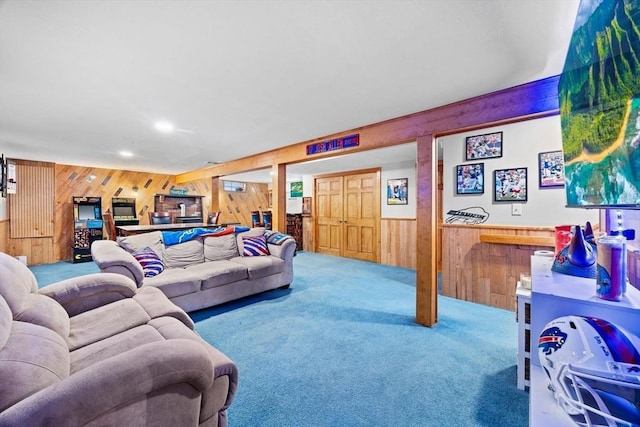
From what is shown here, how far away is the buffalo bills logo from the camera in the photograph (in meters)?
0.83

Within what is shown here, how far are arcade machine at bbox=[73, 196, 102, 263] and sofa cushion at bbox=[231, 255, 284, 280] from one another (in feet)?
14.8

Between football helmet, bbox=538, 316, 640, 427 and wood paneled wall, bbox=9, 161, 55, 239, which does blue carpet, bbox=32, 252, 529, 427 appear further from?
wood paneled wall, bbox=9, 161, 55, 239

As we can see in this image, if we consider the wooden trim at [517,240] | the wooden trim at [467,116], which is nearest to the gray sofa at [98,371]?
the wooden trim at [467,116]

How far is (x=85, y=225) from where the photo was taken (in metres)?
6.09

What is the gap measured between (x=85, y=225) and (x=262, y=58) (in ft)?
21.8

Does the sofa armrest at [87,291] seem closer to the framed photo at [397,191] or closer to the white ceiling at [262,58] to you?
the white ceiling at [262,58]

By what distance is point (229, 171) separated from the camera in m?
5.61

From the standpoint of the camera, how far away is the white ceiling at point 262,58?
138 cm

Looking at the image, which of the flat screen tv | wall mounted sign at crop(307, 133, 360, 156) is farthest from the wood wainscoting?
the flat screen tv

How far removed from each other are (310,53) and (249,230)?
297 cm

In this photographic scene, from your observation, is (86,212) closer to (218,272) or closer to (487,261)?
(218,272)

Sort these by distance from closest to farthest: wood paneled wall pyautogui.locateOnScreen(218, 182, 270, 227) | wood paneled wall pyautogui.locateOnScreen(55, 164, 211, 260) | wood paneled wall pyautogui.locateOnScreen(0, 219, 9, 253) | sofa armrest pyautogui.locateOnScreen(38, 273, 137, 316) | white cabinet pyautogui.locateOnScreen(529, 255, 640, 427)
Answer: white cabinet pyautogui.locateOnScreen(529, 255, 640, 427) → sofa armrest pyautogui.locateOnScreen(38, 273, 137, 316) → wood paneled wall pyautogui.locateOnScreen(0, 219, 9, 253) → wood paneled wall pyautogui.locateOnScreen(55, 164, 211, 260) → wood paneled wall pyautogui.locateOnScreen(218, 182, 270, 227)

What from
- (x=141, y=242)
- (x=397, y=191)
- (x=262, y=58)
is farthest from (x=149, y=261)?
(x=397, y=191)

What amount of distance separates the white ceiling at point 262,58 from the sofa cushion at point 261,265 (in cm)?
175
